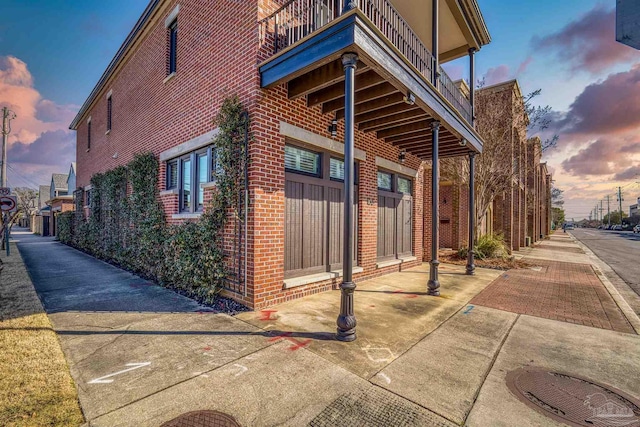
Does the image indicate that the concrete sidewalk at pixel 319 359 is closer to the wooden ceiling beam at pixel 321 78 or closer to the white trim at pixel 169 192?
the white trim at pixel 169 192

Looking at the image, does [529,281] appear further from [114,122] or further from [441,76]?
[114,122]

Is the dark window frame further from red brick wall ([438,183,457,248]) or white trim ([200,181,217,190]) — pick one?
red brick wall ([438,183,457,248])

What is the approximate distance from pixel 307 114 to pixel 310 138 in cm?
49

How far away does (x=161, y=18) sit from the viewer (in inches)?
334

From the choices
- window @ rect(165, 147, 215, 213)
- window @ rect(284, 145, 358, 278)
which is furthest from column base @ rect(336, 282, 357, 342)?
window @ rect(165, 147, 215, 213)

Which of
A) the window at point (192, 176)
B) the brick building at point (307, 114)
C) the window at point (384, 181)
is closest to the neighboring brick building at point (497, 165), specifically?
the brick building at point (307, 114)

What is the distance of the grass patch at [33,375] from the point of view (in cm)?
229

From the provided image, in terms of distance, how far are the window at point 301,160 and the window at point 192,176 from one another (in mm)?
1435

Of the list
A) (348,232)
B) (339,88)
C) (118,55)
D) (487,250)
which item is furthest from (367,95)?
(118,55)

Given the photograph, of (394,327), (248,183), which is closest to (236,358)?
(394,327)

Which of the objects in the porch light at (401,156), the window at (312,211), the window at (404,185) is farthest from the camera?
the window at (404,185)

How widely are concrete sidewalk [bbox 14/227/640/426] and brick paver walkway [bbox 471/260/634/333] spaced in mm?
503

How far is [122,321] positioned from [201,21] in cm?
630

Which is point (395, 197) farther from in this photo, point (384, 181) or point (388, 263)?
point (388, 263)
